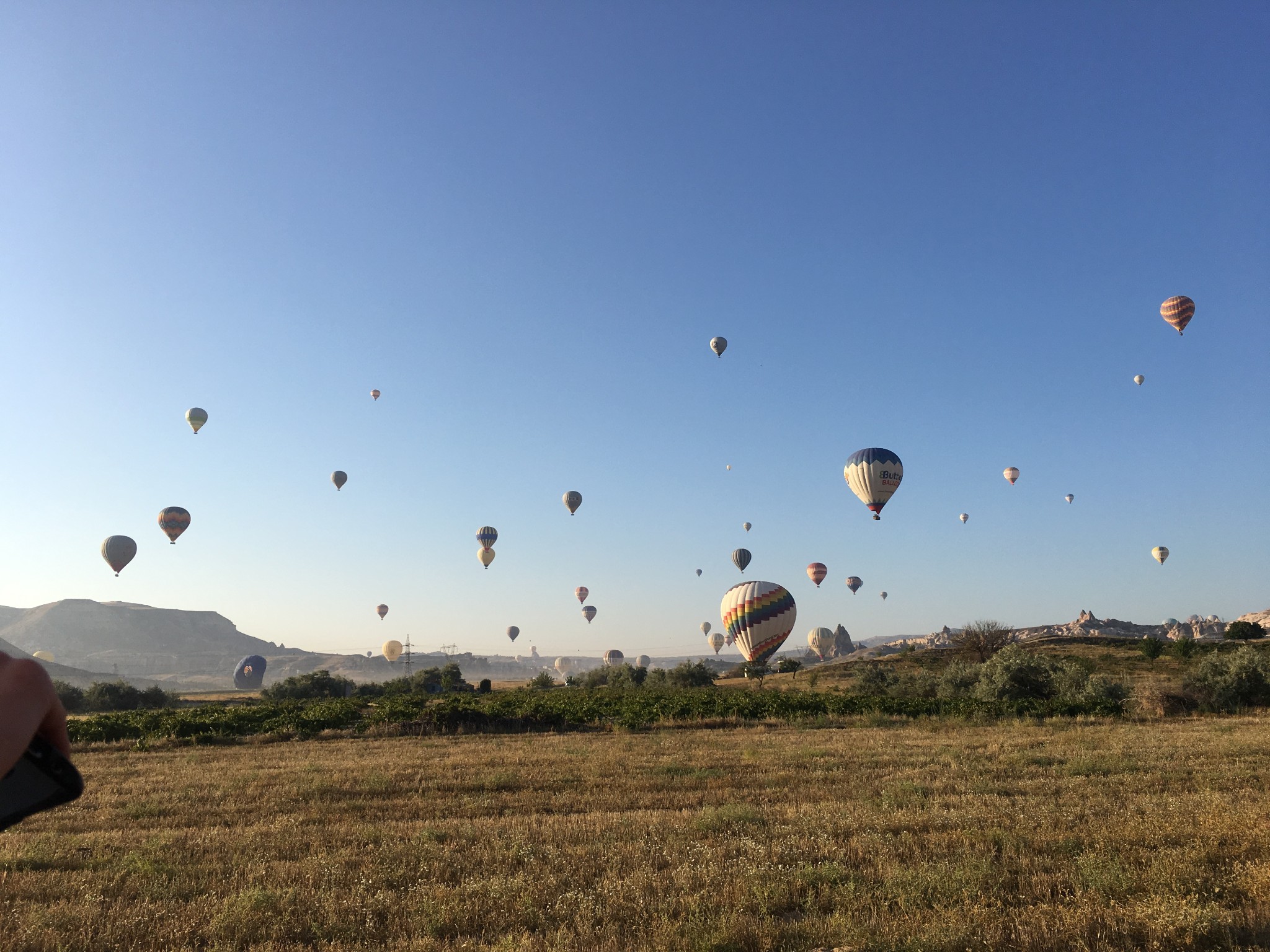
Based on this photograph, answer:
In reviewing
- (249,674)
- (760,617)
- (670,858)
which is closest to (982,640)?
(760,617)

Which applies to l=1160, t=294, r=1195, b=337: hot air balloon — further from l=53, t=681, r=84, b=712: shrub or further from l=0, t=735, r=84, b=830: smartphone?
l=53, t=681, r=84, b=712: shrub

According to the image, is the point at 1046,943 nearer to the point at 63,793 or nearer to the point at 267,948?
the point at 267,948

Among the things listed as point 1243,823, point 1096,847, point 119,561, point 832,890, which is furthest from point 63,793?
point 119,561

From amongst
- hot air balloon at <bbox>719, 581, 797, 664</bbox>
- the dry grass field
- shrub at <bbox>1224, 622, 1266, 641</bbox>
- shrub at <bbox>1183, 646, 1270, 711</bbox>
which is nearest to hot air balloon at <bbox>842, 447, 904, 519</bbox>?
hot air balloon at <bbox>719, 581, 797, 664</bbox>

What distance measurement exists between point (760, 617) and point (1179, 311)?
3827cm

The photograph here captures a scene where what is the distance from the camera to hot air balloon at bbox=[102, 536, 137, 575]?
72125 mm

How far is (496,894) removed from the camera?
9.00 metres

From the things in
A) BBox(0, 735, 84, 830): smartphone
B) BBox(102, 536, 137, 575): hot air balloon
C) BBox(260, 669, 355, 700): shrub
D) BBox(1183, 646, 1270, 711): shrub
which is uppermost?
BBox(102, 536, 137, 575): hot air balloon

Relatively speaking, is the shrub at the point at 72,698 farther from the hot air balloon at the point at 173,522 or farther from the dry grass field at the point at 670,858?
the dry grass field at the point at 670,858

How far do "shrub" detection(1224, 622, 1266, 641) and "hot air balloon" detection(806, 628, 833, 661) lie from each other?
145 ft

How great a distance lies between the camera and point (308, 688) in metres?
85.8

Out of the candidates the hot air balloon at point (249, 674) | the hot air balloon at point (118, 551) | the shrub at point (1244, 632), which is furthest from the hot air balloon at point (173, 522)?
the hot air balloon at point (249, 674)

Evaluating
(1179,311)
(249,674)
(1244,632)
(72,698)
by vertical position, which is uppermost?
(1179,311)

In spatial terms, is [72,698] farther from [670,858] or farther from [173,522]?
[670,858]
